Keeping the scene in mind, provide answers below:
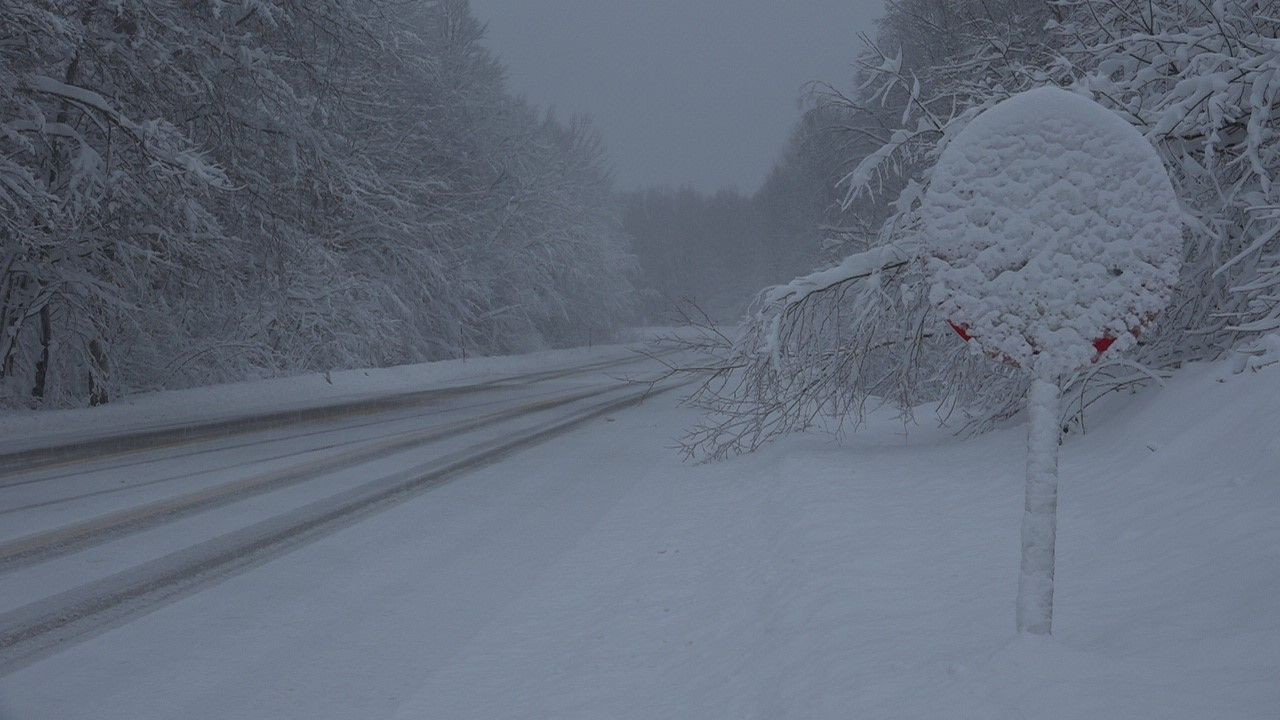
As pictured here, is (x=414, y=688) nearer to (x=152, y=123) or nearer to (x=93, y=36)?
(x=152, y=123)

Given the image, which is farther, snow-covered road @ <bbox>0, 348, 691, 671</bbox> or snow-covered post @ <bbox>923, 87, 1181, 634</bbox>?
snow-covered road @ <bbox>0, 348, 691, 671</bbox>

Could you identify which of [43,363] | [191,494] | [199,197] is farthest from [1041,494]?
[43,363]

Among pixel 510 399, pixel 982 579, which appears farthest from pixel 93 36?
pixel 982 579

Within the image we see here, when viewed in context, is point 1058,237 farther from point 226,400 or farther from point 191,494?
point 226,400

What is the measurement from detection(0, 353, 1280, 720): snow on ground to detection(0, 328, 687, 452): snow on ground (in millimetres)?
6699

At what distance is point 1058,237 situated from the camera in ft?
9.02

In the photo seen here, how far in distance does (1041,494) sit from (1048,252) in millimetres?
764

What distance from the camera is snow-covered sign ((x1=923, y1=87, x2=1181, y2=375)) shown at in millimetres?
2725

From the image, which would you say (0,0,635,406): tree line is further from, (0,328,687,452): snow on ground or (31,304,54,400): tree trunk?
(0,328,687,452): snow on ground

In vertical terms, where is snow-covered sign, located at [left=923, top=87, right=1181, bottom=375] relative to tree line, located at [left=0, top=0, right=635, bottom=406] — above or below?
below

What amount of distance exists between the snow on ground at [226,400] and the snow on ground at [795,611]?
670cm

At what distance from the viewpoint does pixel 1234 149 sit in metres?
6.76

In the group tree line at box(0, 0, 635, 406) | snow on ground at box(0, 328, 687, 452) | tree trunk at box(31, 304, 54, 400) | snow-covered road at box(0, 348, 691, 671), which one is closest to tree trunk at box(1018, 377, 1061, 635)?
snow-covered road at box(0, 348, 691, 671)

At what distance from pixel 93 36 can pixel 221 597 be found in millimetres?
10832
